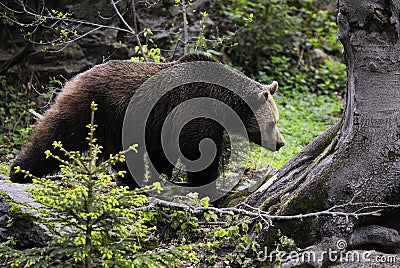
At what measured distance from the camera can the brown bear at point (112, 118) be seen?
20.3 feet

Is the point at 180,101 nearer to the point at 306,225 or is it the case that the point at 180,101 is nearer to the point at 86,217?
the point at 306,225

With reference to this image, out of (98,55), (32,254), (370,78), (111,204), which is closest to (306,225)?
(370,78)

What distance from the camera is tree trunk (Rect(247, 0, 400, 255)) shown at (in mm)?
4402

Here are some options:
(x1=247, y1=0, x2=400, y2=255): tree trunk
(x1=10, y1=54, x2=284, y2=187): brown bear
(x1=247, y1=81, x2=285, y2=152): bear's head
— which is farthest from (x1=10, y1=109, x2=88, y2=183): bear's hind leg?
(x1=247, y1=0, x2=400, y2=255): tree trunk

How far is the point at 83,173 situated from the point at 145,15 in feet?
27.7

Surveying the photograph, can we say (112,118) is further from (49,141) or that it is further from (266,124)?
(266,124)

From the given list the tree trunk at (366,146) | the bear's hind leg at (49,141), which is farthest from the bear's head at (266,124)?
the tree trunk at (366,146)

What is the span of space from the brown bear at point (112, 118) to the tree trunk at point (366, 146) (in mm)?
2190

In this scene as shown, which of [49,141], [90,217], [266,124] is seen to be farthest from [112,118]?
[90,217]

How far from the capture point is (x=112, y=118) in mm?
6359

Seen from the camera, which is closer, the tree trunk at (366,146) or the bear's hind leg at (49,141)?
the tree trunk at (366,146)

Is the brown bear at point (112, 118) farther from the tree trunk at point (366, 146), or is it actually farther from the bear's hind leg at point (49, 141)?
the tree trunk at point (366, 146)

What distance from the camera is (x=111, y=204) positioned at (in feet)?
12.2

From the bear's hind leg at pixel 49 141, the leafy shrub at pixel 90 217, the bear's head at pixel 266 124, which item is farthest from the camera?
the bear's head at pixel 266 124
